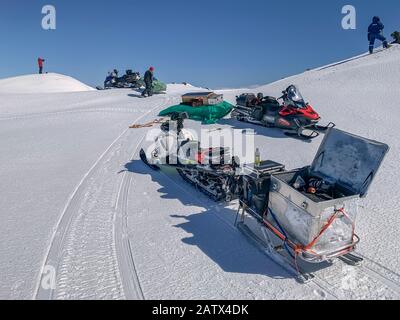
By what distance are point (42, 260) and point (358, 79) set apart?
14394 millimetres

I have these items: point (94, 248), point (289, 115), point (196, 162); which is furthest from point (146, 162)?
point (289, 115)

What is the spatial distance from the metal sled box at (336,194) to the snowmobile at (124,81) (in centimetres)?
1892

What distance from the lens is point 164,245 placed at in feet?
15.0

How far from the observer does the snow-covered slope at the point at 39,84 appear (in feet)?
87.6

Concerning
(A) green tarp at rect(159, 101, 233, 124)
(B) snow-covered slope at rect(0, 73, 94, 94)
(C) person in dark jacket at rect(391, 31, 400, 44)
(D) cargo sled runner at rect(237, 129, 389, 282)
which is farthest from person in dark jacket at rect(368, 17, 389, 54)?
(B) snow-covered slope at rect(0, 73, 94, 94)

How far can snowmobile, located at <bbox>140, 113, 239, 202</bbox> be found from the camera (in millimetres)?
5668

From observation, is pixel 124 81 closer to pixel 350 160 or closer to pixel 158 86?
pixel 158 86

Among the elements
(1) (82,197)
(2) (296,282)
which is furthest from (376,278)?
(1) (82,197)

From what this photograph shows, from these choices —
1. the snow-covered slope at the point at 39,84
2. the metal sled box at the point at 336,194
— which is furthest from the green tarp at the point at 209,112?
the snow-covered slope at the point at 39,84

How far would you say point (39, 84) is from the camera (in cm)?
2870

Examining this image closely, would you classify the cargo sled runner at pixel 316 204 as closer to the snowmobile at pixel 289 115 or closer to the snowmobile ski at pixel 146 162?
the snowmobile ski at pixel 146 162

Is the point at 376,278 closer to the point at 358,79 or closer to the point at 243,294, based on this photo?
the point at 243,294

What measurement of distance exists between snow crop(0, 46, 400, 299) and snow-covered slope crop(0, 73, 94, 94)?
18611 mm
